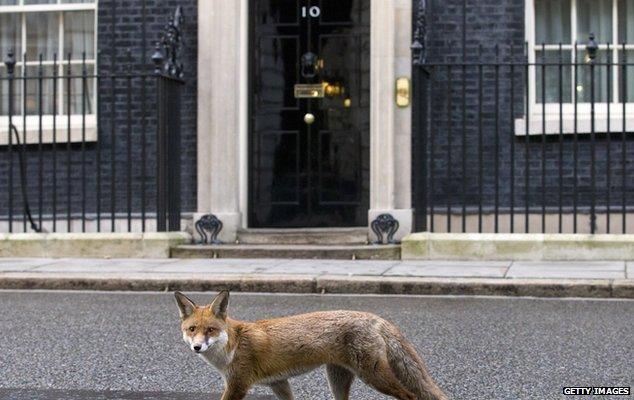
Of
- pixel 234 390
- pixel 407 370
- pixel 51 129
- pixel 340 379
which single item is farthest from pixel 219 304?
pixel 51 129

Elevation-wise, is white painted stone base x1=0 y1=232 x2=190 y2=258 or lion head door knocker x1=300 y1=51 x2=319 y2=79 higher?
lion head door knocker x1=300 y1=51 x2=319 y2=79

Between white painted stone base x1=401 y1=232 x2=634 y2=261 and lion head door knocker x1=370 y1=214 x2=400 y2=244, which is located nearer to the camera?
white painted stone base x1=401 y1=232 x2=634 y2=261

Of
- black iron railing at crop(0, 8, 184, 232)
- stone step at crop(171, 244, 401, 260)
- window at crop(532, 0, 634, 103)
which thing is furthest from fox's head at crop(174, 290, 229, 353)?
window at crop(532, 0, 634, 103)

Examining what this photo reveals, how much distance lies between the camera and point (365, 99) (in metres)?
13.2

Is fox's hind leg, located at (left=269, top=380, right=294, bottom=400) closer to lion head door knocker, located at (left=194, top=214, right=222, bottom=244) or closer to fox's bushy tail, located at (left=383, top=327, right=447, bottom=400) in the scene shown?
fox's bushy tail, located at (left=383, top=327, right=447, bottom=400)

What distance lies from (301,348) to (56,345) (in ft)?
10.5

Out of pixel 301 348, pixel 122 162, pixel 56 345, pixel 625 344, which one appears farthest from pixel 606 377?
pixel 122 162

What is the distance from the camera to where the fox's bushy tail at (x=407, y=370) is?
4207 mm

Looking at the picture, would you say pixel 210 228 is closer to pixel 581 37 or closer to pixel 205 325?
pixel 581 37

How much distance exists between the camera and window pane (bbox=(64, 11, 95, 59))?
13.9 metres

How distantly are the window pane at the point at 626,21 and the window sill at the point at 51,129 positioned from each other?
685 cm

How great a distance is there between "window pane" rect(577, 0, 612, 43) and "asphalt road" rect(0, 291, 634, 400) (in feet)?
17.0

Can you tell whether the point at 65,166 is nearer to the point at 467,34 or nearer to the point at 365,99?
the point at 365,99

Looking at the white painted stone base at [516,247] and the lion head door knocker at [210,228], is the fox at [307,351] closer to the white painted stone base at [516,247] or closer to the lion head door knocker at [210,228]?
the white painted stone base at [516,247]
